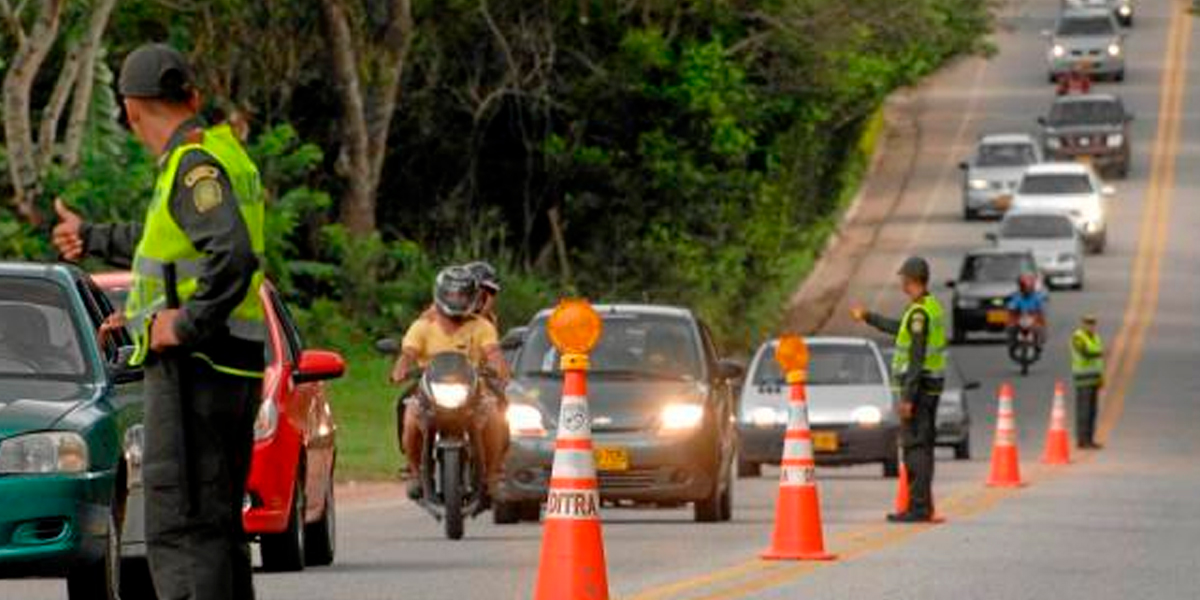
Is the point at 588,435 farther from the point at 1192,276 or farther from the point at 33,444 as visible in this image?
the point at 1192,276

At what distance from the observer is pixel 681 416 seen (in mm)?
24312

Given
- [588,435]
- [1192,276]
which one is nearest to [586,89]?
[1192,276]

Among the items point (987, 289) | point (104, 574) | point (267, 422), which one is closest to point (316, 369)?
point (267, 422)

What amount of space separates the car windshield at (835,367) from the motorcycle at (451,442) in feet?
47.4

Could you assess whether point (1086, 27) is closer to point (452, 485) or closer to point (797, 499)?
point (452, 485)

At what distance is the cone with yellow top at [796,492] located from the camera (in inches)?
760

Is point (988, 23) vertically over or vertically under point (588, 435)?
over

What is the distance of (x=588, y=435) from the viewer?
43.5 ft

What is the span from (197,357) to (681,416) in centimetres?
1437

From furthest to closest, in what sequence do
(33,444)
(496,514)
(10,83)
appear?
(10,83), (496,514), (33,444)

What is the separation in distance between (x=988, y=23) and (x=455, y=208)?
706 inches

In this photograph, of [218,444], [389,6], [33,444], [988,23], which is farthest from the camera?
[988,23]

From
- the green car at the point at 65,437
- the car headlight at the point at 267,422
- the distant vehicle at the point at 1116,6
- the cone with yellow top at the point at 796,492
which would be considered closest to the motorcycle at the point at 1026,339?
the cone with yellow top at the point at 796,492

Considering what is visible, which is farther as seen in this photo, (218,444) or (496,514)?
(496,514)
